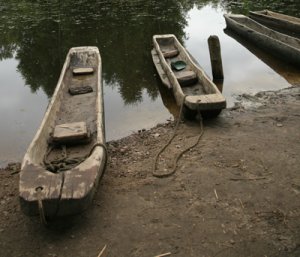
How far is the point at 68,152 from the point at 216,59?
4.83 meters

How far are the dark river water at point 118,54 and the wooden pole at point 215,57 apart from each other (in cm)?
30

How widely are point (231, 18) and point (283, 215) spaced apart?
1026 centimetres

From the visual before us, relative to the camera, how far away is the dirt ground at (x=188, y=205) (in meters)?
3.87

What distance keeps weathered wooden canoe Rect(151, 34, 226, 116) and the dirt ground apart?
19.3 inches

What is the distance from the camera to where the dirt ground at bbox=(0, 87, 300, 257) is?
3.87 meters

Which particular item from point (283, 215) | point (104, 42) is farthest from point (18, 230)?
point (104, 42)

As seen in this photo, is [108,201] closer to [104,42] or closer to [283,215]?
[283,215]

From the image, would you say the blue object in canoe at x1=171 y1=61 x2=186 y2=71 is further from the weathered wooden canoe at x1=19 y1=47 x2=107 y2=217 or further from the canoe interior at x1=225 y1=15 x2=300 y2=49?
the canoe interior at x1=225 y1=15 x2=300 y2=49

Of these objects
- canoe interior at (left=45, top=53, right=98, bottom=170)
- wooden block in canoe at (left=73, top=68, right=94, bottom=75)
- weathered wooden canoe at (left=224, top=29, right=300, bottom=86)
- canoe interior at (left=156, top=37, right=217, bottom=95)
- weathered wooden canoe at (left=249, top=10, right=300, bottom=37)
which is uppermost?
wooden block in canoe at (left=73, top=68, right=94, bottom=75)

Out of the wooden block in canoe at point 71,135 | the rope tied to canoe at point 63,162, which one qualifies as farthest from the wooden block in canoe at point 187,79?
the rope tied to canoe at point 63,162

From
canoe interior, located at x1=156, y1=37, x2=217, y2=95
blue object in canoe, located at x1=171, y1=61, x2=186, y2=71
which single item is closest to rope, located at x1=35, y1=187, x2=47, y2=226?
canoe interior, located at x1=156, y1=37, x2=217, y2=95

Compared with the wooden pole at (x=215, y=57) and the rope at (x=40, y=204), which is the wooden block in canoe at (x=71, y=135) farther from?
the wooden pole at (x=215, y=57)

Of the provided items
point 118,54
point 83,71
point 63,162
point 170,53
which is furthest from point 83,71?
point 63,162

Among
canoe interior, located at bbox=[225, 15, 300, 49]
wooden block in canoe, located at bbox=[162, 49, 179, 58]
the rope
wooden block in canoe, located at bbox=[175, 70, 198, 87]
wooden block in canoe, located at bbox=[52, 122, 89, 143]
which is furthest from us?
canoe interior, located at bbox=[225, 15, 300, 49]
